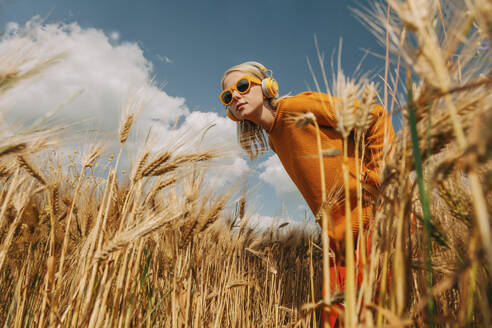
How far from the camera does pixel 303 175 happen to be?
168cm

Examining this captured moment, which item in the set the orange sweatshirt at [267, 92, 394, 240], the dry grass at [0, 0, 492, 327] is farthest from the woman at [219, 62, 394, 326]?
the dry grass at [0, 0, 492, 327]

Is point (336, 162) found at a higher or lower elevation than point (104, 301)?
higher

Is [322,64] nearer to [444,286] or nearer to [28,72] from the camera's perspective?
[444,286]

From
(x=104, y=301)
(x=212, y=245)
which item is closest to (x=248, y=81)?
(x=212, y=245)

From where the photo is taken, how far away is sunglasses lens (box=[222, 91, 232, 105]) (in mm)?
1989

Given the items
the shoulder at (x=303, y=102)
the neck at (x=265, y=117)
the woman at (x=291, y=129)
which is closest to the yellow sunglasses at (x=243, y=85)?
the woman at (x=291, y=129)

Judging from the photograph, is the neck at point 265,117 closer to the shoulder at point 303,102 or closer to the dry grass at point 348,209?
the shoulder at point 303,102

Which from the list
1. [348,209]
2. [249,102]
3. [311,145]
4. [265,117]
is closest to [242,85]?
[249,102]

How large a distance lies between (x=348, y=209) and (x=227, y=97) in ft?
5.39

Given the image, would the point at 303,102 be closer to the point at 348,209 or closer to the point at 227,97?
the point at 227,97

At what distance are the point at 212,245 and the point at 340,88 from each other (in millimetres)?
1649

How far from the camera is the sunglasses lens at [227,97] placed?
1989 millimetres

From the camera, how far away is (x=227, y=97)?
2012 mm

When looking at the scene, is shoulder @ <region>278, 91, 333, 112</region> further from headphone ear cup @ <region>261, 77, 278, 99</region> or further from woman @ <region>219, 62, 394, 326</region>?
headphone ear cup @ <region>261, 77, 278, 99</region>
